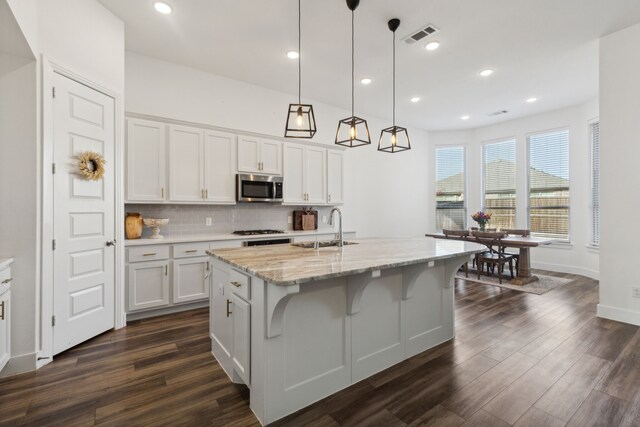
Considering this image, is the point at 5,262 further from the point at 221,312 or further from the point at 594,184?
the point at 594,184

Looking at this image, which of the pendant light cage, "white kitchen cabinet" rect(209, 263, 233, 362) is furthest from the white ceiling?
"white kitchen cabinet" rect(209, 263, 233, 362)

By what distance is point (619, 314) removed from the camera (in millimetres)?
3279

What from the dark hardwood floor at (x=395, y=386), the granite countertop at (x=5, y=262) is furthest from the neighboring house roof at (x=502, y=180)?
the granite countertop at (x=5, y=262)

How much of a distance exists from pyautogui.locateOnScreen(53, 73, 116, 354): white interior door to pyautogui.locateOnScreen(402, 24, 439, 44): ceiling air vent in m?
3.18

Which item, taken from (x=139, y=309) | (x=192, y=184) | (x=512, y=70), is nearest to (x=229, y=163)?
(x=192, y=184)

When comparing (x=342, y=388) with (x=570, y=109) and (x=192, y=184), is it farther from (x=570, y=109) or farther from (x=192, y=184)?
(x=570, y=109)

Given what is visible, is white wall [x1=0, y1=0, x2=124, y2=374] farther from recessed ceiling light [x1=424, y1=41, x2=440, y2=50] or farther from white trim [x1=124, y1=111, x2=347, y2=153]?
recessed ceiling light [x1=424, y1=41, x2=440, y2=50]

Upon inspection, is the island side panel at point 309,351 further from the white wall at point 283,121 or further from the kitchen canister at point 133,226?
the white wall at point 283,121

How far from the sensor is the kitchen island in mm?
1715

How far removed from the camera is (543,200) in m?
6.12

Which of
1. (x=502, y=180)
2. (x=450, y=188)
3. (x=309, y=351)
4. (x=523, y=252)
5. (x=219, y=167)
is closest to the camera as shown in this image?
(x=309, y=351)

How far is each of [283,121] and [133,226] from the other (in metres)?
2.69

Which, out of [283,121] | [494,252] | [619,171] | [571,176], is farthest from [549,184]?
[283,121]

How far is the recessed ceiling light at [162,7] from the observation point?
2799mm
